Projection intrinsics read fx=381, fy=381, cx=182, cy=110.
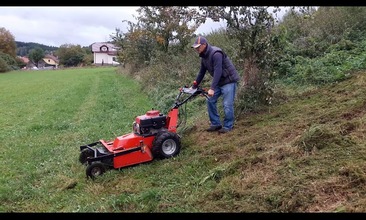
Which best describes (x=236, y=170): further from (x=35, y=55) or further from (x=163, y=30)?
(x=35, y=55)

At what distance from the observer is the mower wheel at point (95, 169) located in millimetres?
6004

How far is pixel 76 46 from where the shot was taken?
109 metres

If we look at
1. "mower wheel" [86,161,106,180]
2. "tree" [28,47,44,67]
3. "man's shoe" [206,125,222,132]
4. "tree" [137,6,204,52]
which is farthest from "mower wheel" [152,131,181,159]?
"tree" [28,47,44,67]

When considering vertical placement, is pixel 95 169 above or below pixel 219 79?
below

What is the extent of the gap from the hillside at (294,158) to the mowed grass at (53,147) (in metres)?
1.82

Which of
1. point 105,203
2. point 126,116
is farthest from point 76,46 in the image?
point 105,203

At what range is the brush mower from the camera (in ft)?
20.2

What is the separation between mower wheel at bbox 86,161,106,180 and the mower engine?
894 millimetres

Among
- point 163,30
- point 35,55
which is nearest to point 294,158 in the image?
point 163,30

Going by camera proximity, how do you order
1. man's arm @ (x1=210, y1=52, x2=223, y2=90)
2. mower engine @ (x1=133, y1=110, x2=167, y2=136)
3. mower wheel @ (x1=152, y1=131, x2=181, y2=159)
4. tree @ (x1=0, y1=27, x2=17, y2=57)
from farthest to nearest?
tree @ (x1=0, y1=27, x2=17, y2=57), man's arm @ (x1=210, y1=52, x2=223, y2=90), mower engine @ (x1=133, y1=110, x2=167, y2=136), mower wheel @ (x1=152, y1=131, x2=181, y2=159)

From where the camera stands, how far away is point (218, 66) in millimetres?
6996

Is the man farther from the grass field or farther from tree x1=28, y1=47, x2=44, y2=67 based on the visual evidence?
tree x1=28, y1=47, x2=44, y2=67

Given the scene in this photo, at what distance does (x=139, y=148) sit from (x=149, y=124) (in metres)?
0.49

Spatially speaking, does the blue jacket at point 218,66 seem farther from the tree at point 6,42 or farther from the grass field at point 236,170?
the tree at point 6,42
